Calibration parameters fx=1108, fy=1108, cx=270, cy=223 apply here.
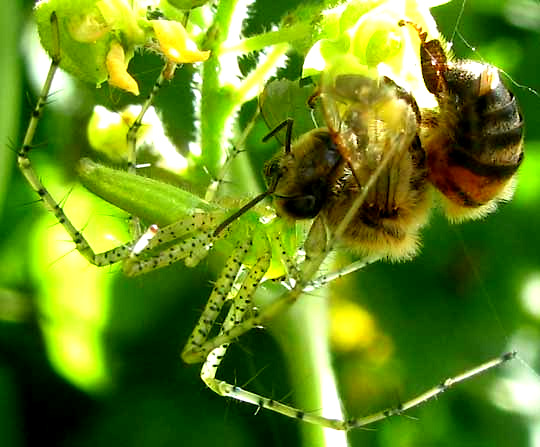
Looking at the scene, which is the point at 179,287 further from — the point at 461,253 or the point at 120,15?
the point at 120,15

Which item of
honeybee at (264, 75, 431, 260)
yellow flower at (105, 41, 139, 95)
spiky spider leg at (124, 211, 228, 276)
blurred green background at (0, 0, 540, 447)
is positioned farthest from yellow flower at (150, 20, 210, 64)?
blurred green background at (0, 0, 540, 447)

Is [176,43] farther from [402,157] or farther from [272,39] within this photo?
[402,157]

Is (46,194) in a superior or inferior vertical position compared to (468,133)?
inferior

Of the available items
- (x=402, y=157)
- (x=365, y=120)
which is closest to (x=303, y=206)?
(x=402, y=157)

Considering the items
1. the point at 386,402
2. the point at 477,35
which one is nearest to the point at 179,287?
the point at 386,402

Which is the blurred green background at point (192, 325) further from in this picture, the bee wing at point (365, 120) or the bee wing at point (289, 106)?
the bee wing at point (365, 120)
